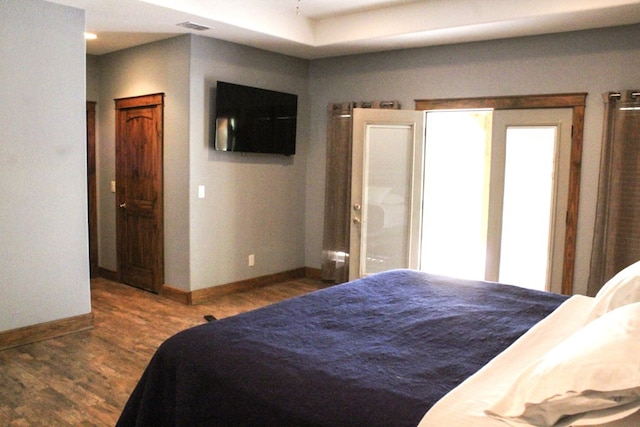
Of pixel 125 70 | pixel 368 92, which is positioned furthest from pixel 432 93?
pixel 125 70

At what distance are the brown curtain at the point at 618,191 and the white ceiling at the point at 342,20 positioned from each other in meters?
0.73

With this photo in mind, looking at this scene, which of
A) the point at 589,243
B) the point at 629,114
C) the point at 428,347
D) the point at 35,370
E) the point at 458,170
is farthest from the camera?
the point at 458,170

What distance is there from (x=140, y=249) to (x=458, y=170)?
4.65m

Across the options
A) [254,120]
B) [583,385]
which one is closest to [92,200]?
[254,120]

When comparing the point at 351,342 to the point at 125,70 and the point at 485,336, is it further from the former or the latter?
the point at 125,70

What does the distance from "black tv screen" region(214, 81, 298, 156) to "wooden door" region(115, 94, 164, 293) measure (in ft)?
2.13

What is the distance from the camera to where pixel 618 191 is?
4254 millimetres

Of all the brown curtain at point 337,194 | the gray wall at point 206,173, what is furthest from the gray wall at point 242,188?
the brown curtain at point 337,194

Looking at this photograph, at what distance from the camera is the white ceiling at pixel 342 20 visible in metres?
4.01

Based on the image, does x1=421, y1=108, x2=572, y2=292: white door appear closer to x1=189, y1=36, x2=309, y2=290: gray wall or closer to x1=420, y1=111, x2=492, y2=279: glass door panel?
x1=189, y1=36, x2=309, y2=290: gray wall

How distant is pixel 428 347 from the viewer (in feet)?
6.66

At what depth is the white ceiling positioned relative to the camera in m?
4.01

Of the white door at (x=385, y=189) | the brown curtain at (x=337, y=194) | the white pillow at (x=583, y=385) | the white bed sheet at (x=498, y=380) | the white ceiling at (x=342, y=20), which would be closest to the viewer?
the white pillow at (x=583, y=385)

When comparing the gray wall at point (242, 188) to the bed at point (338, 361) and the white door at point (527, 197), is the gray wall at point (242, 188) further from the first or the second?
the bed at point (338, 361)
